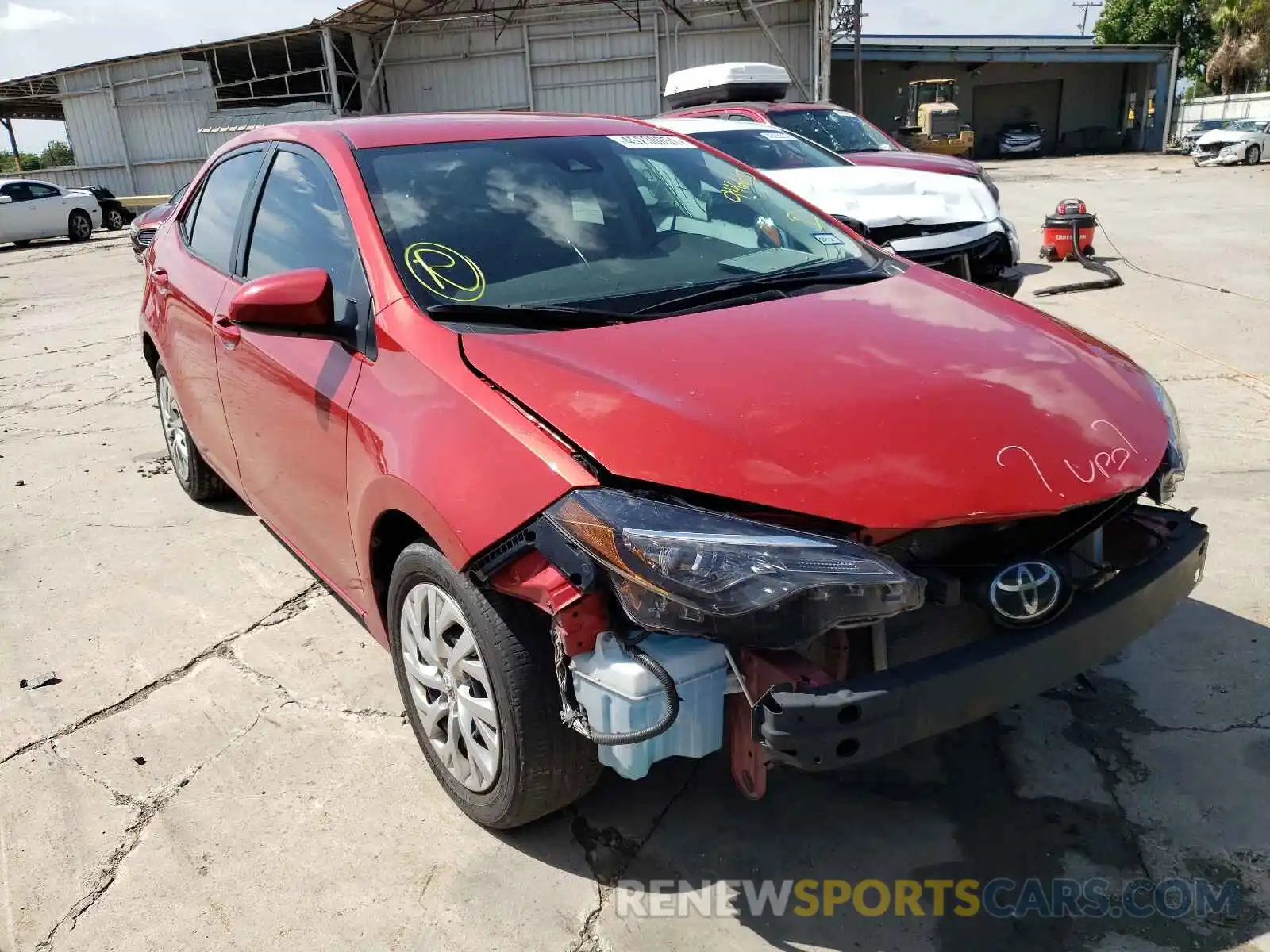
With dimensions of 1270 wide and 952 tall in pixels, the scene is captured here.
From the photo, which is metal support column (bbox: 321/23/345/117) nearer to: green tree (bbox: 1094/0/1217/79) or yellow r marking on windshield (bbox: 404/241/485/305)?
yellow r marking on windshield (bbox: 404/241/485/305)

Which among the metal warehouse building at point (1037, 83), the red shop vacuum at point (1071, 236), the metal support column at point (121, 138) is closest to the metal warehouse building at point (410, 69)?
the metal support column at point (121, 138)

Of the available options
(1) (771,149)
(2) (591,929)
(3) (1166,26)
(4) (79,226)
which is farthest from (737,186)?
(3) (1166,26)

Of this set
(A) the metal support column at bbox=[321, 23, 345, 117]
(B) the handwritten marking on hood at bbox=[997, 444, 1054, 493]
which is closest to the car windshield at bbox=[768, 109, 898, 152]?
(B) the handwritten marking on hood at bbox=[997, 444, 1054, 493]

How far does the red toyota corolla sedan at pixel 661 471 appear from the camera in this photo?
1780 millimetres

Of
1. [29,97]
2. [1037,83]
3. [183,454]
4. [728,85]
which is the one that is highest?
[29,97]

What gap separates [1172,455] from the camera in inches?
86.4

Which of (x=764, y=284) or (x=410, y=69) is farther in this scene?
(x=410, y=69)

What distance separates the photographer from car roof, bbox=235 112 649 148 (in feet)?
9.52

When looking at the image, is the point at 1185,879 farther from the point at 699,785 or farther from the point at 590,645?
the point at 590,645

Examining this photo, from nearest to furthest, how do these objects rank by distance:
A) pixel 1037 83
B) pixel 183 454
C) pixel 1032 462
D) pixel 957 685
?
pixel 957 685 → pixel 1032 462 → pixel 183 454 → pixel 1037 83

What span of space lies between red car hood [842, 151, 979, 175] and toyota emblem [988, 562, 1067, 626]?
6793 mm

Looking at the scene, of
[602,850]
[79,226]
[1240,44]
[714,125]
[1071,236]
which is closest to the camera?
[602,850]

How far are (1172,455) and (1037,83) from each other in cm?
4129

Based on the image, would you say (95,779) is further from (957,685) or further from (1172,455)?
(1172,455)
